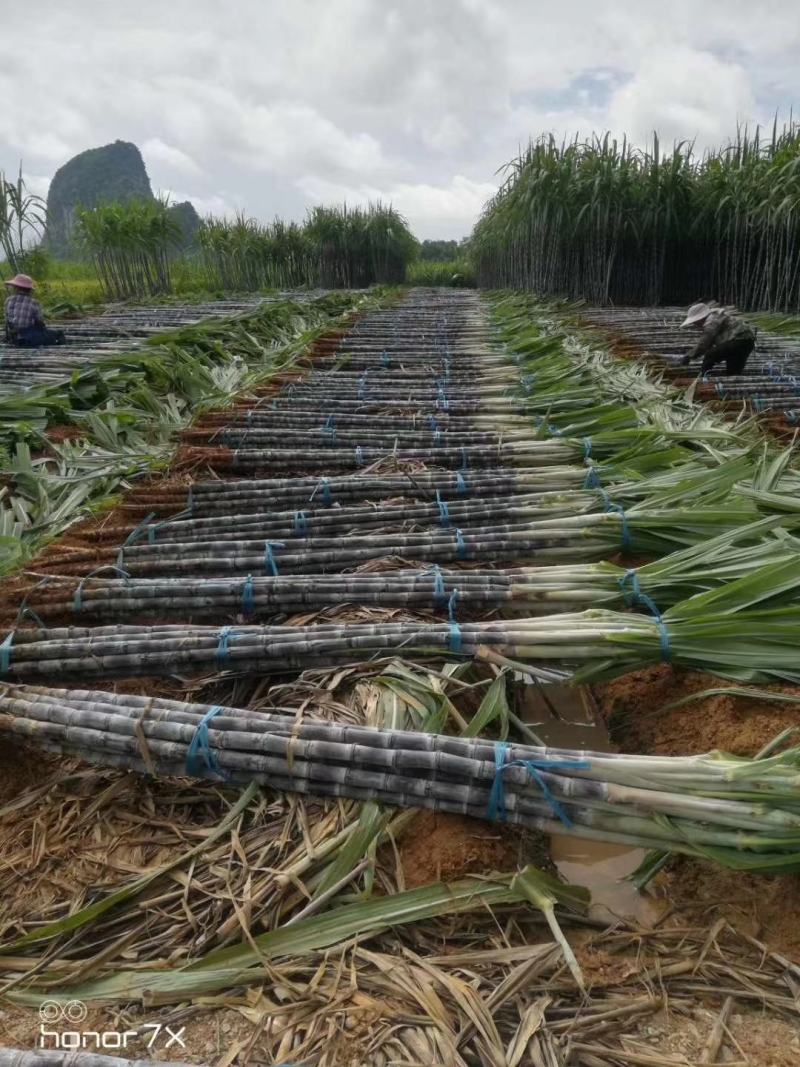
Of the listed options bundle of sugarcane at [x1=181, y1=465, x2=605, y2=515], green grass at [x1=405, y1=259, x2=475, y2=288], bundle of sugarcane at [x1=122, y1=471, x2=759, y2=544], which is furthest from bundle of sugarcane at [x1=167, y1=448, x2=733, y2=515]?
green grass at [x1=405, y1=259, x2=475, y2=288]

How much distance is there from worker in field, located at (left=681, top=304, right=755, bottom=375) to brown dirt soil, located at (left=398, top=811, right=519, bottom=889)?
16.9ft

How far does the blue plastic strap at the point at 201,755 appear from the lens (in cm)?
167

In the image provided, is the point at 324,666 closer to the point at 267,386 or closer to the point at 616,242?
the point at 267,386

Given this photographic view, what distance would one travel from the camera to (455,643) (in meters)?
2.00

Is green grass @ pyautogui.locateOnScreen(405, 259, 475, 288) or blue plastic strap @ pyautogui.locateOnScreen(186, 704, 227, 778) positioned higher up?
green grass @ pyautogui.locateOnScreen(405, 259, 475, 288)

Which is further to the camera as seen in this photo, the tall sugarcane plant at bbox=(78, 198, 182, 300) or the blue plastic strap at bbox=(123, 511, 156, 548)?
the tall sugarcane plant at bbox=(78, 198, 182, 300)

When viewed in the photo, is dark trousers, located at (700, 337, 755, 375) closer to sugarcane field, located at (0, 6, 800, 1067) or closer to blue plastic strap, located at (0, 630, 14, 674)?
sugarcane field, located at (0, 6, 800, 1067)

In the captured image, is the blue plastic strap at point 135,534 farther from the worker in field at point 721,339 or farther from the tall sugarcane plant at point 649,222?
the tall sugarcane plant at point 649,222

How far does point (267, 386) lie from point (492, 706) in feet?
14.8

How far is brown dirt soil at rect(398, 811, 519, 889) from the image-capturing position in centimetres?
149

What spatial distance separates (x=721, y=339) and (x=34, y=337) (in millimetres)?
6967

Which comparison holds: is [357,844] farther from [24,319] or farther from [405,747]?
[24,319]

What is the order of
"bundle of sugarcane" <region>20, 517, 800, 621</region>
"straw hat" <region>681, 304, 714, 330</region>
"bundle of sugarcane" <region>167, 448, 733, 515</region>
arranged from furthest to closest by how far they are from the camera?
"straw hat" <region>681, 304, 714, 330</region> → "bundle of sugarcane" <region>167, 448, 733, 515</region> → "bundle of sugarcane" <region>20, 517, 800, 621</region>


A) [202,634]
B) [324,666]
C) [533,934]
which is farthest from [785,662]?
[202,634]
